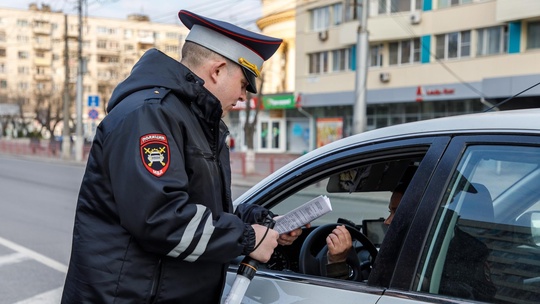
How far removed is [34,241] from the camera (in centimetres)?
807

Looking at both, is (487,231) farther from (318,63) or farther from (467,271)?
(318,63)

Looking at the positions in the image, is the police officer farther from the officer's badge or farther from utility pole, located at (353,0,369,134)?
utility pole, located at (353,0,369,134)

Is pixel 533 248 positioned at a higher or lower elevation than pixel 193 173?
lower

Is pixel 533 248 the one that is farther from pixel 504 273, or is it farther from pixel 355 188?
pixel 355 188

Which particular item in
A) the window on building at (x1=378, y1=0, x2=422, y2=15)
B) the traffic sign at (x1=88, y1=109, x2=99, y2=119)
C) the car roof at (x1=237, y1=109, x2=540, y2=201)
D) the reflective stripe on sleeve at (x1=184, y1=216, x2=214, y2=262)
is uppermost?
the window on building at (x1=378, y1=0, x2=422, y2=15)

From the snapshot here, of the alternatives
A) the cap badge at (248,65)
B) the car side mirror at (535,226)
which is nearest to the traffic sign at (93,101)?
the cap badge at (248,65)

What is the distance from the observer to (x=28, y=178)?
19281 millimetres

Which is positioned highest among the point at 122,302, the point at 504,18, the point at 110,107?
the point at 504,18

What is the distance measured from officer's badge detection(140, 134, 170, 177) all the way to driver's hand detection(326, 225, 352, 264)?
0.96m

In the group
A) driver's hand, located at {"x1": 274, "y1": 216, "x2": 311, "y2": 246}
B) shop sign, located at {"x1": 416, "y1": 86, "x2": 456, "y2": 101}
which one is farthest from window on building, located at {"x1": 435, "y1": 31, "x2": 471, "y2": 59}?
driver's hand, located at {"x1": 274, "y1": 216, "x2": 311, "y2": 246}

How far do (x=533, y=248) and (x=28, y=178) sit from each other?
65.0 feet

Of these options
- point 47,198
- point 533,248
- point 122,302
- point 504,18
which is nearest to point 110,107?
point 122,302

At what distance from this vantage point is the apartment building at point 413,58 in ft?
82.2

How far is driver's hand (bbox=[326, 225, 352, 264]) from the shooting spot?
2.33 m
